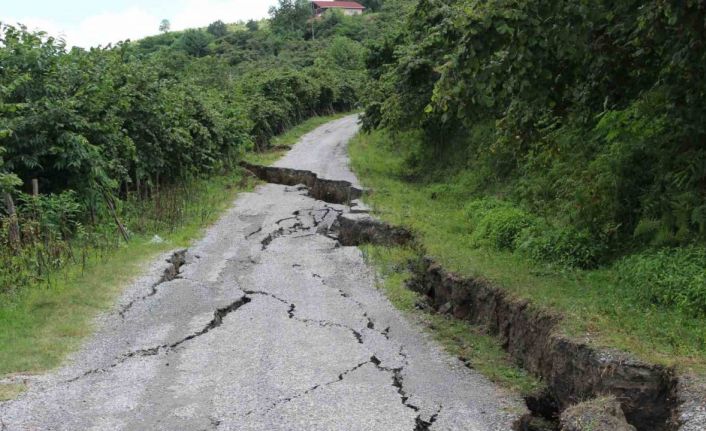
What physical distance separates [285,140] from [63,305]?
24746 mm

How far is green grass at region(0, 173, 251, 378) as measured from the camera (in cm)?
675

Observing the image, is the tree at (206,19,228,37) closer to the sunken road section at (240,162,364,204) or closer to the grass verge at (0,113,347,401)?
the sunken road section at (240,162,364,204)

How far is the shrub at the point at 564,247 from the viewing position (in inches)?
333

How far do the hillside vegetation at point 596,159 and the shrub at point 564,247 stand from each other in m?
0.02

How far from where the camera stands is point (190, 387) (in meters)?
6.11

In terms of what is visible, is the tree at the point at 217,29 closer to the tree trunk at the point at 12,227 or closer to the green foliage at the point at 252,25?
the green foliage at the point at 252,25

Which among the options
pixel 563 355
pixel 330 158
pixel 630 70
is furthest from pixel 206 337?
pixel 330 158

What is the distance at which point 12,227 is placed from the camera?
9.62m

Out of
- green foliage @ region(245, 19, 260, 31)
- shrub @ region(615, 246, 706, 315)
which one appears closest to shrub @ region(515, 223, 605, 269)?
shrub @ region(615, 246, 706, 315)

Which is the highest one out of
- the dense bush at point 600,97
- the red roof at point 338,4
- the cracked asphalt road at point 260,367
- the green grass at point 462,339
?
the red roof at point 338,4

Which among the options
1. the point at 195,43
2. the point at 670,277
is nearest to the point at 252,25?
the point at 195,43

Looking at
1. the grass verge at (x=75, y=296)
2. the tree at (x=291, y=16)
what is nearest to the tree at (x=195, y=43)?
the tree at (x=291, y=16)

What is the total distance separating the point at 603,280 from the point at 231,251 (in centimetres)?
729

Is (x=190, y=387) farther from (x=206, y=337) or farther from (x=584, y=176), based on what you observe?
(x=584, y=176)
